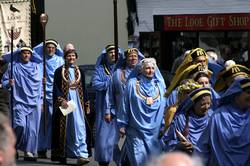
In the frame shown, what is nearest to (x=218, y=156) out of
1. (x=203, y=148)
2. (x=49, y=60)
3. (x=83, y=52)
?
(x=203, y=148)

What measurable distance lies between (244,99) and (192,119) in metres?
0.86

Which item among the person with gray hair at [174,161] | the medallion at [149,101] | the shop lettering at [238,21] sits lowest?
the medallion at [149,101]

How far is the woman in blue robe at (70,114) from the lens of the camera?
43.5 ft

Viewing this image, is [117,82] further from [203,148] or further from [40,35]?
[40,35]

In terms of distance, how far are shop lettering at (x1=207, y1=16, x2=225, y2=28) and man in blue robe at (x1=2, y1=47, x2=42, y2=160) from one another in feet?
31.6

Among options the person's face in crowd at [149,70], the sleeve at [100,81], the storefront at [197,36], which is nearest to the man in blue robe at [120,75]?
the sleeve at [100,81]

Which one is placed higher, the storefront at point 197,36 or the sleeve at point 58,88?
the storefront at point 197,36

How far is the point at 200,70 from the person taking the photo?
9797mm

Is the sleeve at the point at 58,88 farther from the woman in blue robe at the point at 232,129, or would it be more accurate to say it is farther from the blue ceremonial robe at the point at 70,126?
the woman in blue robe at the point at 232,129

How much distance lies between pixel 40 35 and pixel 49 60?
1080 centimetres

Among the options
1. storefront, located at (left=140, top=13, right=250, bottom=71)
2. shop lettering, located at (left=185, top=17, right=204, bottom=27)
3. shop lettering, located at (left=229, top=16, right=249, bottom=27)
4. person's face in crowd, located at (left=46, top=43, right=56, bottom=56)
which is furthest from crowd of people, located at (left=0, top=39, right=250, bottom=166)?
shop lettering, located at (left=185, top=17, right=204, bottom=27)

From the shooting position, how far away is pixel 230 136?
7305 millimetres

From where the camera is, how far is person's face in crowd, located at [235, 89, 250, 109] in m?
7.27

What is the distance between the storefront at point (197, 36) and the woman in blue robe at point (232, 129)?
14.6 m
